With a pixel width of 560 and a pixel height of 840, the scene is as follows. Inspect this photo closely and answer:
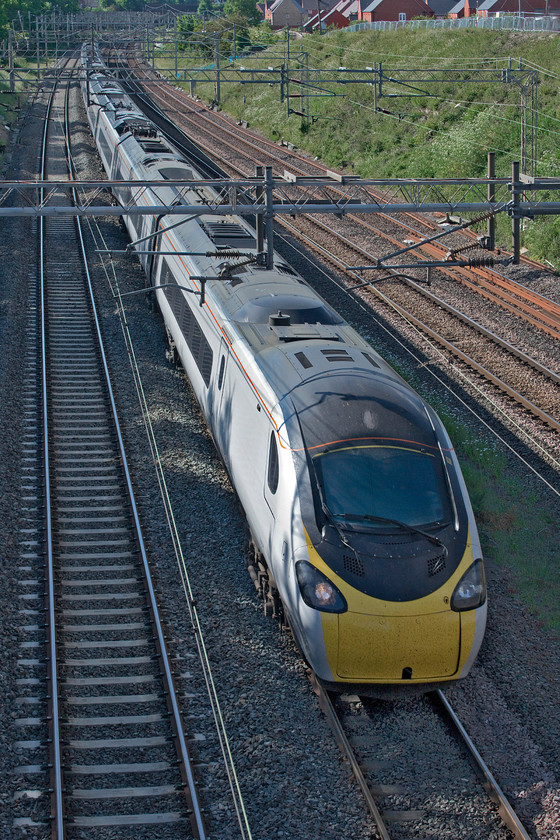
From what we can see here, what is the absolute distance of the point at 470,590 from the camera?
8250 millimetres

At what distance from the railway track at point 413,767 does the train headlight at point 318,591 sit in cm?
85

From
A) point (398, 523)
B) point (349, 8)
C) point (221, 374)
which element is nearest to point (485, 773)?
point (398, 523)

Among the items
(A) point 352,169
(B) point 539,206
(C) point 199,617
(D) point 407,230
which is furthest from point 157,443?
(A) point 352,169

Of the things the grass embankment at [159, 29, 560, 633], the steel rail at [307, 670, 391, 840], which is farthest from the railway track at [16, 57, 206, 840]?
the grass embankment at [159, 29, 560, 633]

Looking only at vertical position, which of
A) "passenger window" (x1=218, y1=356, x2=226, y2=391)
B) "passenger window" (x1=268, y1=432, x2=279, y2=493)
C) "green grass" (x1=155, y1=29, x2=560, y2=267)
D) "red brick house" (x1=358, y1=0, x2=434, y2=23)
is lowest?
"passenger window" (x1=268, y1=432, x2=279, y2=493)

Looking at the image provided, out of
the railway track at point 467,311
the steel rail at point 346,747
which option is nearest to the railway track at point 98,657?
the steel rail at point 346,747

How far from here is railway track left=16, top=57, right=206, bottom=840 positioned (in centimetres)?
740

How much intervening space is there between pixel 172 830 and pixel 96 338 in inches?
509

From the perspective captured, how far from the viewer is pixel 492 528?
1188 cm

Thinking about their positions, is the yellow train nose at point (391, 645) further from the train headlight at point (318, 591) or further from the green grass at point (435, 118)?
Result: the green grass at point (435, 118)

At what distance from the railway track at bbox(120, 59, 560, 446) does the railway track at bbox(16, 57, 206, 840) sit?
16.6 ft

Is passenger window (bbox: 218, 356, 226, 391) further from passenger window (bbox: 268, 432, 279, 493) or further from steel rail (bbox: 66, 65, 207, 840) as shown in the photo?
passenger window (bbox: 268, 432, 279, 493)

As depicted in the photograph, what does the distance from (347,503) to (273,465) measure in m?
1.09

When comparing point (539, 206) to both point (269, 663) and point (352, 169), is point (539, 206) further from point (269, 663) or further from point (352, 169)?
point (352, 169)
